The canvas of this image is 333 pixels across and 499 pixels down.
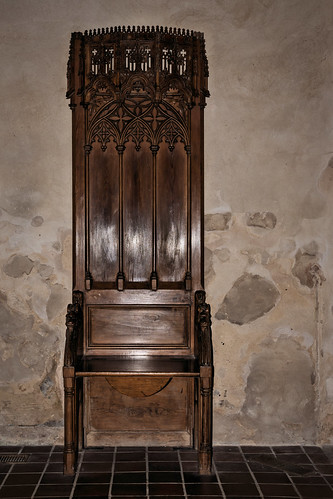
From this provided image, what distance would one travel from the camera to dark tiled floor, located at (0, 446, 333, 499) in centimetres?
295

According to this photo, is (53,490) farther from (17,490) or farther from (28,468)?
(28,468)

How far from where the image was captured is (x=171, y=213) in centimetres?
364

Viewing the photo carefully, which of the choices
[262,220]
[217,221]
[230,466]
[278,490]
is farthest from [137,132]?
[278,490]

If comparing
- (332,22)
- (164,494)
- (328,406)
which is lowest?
(164,494)

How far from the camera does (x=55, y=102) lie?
3629 mm

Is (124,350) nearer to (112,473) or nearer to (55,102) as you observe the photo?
(112,473)

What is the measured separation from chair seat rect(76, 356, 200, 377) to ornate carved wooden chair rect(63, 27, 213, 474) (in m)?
0.04

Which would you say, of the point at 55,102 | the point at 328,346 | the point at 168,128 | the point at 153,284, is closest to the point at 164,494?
the point at 153,284

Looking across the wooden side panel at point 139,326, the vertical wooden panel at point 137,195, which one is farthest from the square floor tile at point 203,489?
the vertical wooden panel at point 137,195

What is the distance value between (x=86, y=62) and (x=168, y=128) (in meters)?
0.71

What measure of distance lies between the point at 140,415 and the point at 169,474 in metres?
0.56

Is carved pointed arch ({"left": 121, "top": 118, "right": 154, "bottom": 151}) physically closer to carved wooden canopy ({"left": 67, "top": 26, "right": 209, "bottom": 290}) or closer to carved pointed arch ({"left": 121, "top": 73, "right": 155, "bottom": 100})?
carved wooden canopy ({"left": 67, "top": 26, "right": 209, "bottom": 290})

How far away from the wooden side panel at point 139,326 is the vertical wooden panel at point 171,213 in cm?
26

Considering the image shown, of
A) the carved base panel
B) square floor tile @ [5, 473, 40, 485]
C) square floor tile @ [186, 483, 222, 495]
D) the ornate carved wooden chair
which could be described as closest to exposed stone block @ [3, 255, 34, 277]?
the ornate carved wooden chair
